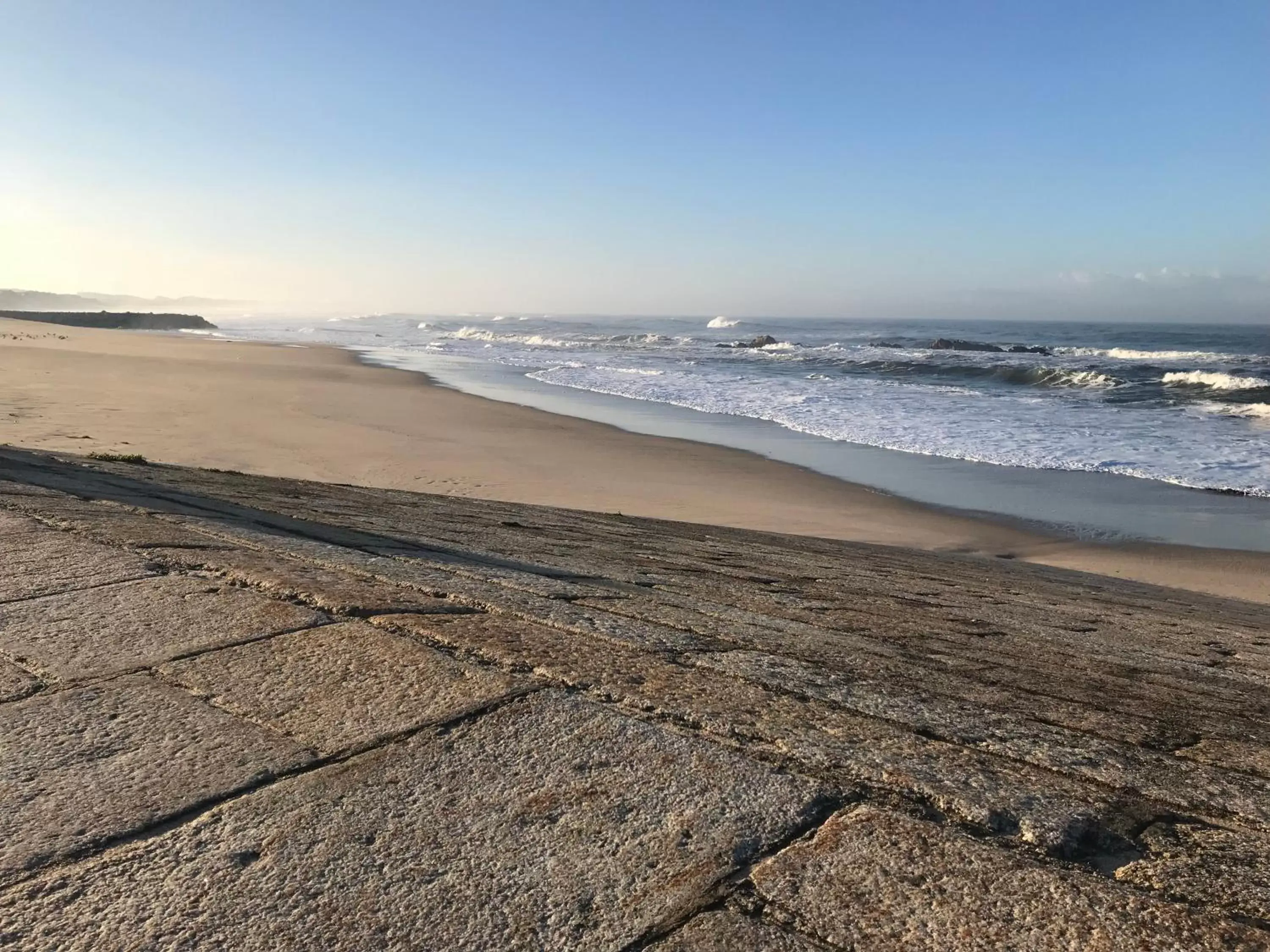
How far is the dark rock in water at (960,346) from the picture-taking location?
47625 mm

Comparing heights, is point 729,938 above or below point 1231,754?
above

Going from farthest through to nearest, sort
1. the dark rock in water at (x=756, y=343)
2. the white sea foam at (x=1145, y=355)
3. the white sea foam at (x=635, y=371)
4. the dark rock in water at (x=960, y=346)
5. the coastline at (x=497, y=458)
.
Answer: the dark rock in water at (x=756, y=343), the dark rock in water at (x=960, y=346), the white sea foam at (x=1145, y=355), the white sea foam at (x=635, y=371), the coastline at (x=497, y=458)

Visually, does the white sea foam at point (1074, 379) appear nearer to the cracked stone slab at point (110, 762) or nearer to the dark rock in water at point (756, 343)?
the dark rock in water at point (756, 343)

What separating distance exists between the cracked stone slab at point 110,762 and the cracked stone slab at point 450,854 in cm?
8

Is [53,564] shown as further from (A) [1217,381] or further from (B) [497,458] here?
(A) [1217,381]

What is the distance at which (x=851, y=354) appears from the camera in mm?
42844

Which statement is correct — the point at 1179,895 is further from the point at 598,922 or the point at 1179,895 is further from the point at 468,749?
the point at 468,749

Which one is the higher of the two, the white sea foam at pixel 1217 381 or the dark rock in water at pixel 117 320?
the dark rock in water at pixel 117 320

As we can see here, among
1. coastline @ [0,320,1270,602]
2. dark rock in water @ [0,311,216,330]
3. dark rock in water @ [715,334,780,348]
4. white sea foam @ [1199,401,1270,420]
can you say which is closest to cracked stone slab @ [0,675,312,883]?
coastline @ [0,320,1270,602]

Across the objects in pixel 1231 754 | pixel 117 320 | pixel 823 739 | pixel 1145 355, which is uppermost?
pixel 117 320

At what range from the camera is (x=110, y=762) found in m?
1.62

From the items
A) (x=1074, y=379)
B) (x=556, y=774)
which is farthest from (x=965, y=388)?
(x=556, y=774)

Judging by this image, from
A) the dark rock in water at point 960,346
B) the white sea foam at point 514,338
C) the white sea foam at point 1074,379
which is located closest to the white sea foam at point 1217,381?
the white sea foam at point 1074,379

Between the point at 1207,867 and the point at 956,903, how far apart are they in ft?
1.73
